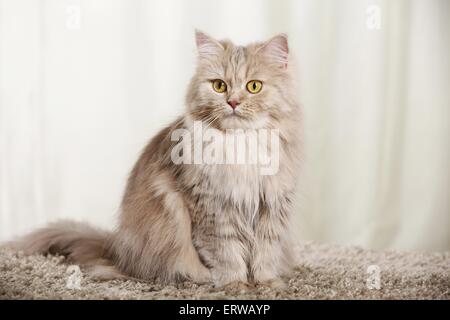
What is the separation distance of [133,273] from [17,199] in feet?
2.80

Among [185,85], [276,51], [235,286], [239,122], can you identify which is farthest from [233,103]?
[185,85]

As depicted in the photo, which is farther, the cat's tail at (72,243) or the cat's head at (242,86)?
the cat's tail at (72,243)

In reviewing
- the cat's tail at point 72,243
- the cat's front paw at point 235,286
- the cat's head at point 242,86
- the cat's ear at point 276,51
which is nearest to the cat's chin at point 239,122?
the cat's head at point 242,86

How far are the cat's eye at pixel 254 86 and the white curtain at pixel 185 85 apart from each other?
667 mm

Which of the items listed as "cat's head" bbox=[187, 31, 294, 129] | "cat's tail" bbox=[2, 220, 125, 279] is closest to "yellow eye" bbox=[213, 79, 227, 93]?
"cat's head" bbox=[187, 31, 294, 129]

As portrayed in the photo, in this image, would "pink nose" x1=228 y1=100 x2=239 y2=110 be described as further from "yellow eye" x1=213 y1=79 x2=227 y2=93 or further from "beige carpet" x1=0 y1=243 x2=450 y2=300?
"beige carpet" x1=0 y1=243 x2=450 y2=300

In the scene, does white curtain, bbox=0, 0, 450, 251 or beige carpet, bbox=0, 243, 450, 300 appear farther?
white curtain, bbox=0, 0, 450, 251

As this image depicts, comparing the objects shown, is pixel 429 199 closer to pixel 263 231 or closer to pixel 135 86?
pixel 263 231

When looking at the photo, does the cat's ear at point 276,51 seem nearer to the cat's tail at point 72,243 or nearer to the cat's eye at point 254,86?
the cat's eye at point 254,86

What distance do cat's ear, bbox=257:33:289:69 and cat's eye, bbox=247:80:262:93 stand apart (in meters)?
0.09

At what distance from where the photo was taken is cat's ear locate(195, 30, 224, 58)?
174 cm

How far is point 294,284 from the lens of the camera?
1740mm

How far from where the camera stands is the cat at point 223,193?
167 centimetres

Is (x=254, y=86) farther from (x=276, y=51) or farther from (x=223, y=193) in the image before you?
(x=223, y=193)
